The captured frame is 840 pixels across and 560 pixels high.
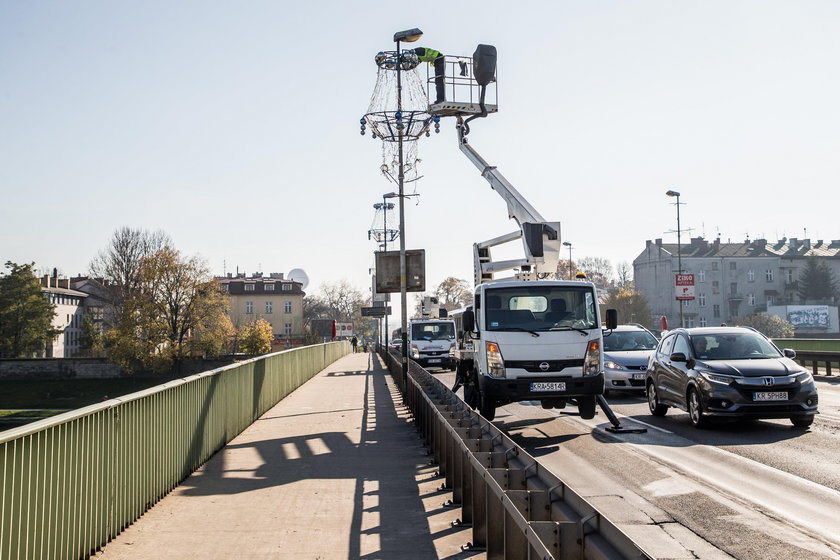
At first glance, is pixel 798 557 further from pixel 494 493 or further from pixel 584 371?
pixel 584 371

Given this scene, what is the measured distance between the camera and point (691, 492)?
27.1 feet

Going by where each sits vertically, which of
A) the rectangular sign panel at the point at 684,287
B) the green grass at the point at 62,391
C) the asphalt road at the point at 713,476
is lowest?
the green grass at the point at 62,391

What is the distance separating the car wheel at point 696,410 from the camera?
13039mm

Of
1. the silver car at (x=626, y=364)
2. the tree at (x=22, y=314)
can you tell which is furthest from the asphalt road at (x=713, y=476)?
the tree at (x=22, y=314)

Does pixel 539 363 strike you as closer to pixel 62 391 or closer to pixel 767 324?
pixel 767 324

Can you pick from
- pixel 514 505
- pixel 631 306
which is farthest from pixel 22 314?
pixel 514 505

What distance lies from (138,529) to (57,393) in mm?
75318

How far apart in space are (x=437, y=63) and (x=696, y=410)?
1140cm

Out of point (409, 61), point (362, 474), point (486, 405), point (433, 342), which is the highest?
point (409, 61)

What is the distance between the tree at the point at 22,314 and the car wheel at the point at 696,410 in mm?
84839

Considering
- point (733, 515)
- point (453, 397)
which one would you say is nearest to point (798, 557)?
point (733, 515)

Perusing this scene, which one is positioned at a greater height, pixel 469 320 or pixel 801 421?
pixel 469 320

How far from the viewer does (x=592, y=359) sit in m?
13.1

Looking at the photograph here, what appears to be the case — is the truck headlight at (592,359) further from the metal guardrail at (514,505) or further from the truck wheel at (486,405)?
the metal guardrail at (514,505)
